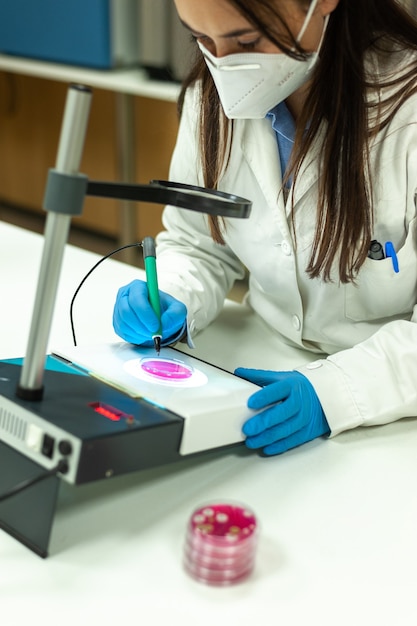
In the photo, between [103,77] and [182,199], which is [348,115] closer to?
[182,199]

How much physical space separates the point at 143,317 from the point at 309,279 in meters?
0.27

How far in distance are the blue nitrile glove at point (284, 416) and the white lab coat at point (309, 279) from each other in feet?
0.06

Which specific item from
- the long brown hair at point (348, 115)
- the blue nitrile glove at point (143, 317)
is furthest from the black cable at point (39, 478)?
the long brown hair at point (348, 115)

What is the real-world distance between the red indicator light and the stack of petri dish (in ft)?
0.40

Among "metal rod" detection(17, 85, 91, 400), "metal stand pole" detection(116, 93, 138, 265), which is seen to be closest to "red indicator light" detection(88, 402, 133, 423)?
"metal rod" detection(17, 85, 91, 400)

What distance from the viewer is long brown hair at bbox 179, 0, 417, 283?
40.9 inches

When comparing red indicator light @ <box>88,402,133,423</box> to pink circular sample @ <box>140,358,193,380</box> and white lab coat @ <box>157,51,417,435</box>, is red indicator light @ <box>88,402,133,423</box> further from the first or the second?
white lab coat @ <box>157,51,417,435</box>

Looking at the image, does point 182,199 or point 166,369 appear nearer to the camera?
point 182,199

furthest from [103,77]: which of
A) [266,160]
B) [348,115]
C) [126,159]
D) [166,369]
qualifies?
[166,369]

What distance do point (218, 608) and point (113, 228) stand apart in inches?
114

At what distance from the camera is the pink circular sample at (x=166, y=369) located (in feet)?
3.15

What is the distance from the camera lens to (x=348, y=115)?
1056 mm

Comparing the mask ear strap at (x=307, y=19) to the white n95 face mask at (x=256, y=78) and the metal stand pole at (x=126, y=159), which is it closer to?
the white n95 face mask at (x=256, y=78)

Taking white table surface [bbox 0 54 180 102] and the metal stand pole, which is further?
the metal stand pole
